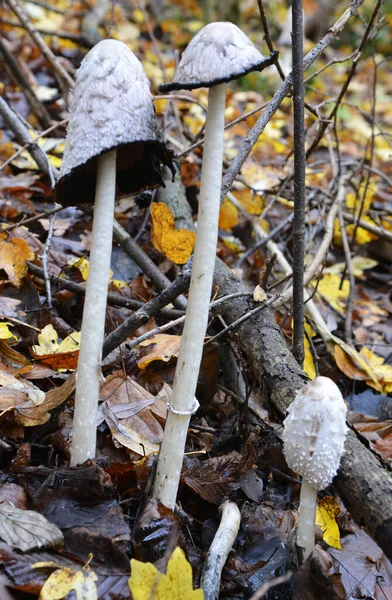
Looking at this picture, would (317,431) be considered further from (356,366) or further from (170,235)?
(356,366)

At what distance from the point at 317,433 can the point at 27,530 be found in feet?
3.59

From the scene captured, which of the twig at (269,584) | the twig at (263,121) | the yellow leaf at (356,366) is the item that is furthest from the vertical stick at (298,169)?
the twig at (269,584)

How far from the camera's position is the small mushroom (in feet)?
6.40

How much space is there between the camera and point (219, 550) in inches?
86.6

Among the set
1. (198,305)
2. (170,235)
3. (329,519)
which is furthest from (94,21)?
(329,519)

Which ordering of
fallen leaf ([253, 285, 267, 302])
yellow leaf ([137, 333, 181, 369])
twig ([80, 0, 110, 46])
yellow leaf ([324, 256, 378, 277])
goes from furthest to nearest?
1. twig ([80, 0, 110, 46])
2. yellow leaf ([324, 256, 378, 277])
3. yellow leaf ([137, 333, 181, 369])
4. fallen leaf ([253, 285, 267, 302])

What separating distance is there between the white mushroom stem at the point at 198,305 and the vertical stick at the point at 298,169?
2.85ft

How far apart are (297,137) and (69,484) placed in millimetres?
1890

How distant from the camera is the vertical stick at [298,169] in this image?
8.41ft

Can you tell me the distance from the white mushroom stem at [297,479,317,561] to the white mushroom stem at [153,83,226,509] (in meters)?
0.50

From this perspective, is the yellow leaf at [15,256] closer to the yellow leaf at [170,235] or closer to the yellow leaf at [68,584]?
the yellow leaf at [170,235]

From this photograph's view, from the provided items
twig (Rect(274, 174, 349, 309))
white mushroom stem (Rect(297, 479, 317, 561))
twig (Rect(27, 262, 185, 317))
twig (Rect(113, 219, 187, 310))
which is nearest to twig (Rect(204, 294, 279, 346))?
twig (Rect(274, 174, 349, 309))

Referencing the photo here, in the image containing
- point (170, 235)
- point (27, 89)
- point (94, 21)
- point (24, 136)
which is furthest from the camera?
point (94, 21)

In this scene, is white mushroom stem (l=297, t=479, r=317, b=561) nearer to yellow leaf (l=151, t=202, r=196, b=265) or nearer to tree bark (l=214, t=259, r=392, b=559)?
tree bark (l=214, t=259, r=392, b=559)
